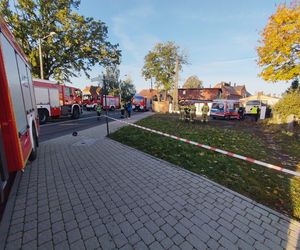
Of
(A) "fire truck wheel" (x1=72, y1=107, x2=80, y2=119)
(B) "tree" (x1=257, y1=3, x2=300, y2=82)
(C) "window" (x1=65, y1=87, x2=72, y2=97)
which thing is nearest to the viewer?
(B) "tree" (x1=257, y1=3, x2=300, y2=82)

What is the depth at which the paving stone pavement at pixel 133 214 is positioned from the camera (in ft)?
7.78

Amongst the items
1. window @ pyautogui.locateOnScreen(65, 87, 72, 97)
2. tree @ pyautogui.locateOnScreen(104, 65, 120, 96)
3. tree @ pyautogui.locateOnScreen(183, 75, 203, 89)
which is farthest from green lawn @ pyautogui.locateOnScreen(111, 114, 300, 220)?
tree @ pyautogui.locateOnScreen(183, 75, 203, 89)

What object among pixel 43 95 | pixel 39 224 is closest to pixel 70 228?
pixel 39 224

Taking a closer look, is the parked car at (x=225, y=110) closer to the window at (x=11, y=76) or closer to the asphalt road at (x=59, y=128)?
the asphalt road at (x=59, y=128)

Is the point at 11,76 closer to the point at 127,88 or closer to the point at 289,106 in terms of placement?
the point at 289,106

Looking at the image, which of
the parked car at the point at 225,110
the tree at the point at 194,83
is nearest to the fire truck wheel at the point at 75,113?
the parked car at the point at 225,110

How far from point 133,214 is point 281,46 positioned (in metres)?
16.9

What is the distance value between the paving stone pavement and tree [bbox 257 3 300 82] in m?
14.7

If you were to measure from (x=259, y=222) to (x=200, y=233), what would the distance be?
1.11m

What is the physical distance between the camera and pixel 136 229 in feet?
8.44

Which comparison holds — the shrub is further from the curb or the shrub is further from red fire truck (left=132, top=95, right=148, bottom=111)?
red fire truck (left=132, top=95, right=148, bottom=111)

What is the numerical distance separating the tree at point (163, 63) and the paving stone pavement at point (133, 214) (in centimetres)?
4379

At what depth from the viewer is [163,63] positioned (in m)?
46.2

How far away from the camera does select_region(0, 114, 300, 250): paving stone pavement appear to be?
2.37 meters
